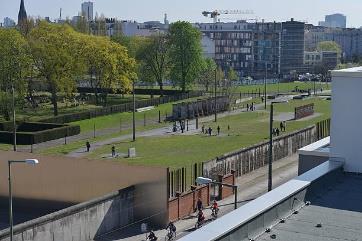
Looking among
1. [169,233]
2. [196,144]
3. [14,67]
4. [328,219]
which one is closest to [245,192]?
[169,233]

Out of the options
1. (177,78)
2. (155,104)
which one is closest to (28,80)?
(155,104)

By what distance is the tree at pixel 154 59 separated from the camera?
96.0 metres

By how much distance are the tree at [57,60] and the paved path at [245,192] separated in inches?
1266

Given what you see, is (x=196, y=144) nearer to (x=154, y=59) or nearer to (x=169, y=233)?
(x=169, y=233)

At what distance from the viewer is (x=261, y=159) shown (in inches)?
1700

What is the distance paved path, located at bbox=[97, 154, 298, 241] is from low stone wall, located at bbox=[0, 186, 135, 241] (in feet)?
2.08

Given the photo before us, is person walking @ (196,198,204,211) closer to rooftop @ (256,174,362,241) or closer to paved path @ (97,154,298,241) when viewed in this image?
paved path @ (97,154,298,241)

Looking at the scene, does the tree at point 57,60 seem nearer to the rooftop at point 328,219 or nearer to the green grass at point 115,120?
the green grass at point 115,120

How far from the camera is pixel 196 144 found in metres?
51.6

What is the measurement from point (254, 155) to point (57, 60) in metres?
34.5

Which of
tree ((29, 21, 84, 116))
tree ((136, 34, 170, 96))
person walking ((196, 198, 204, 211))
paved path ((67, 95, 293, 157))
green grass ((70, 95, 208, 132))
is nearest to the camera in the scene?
person walking ((196, 198, 204, 211))

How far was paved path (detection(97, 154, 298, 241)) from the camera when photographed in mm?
28203

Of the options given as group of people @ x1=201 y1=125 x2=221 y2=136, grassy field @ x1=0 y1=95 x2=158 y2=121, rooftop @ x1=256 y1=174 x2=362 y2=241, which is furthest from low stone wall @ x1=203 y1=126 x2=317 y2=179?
grassy field @ x1=0 y1=95 x2=158 y2=121

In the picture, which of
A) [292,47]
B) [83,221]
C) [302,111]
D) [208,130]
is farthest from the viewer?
[292,47]
